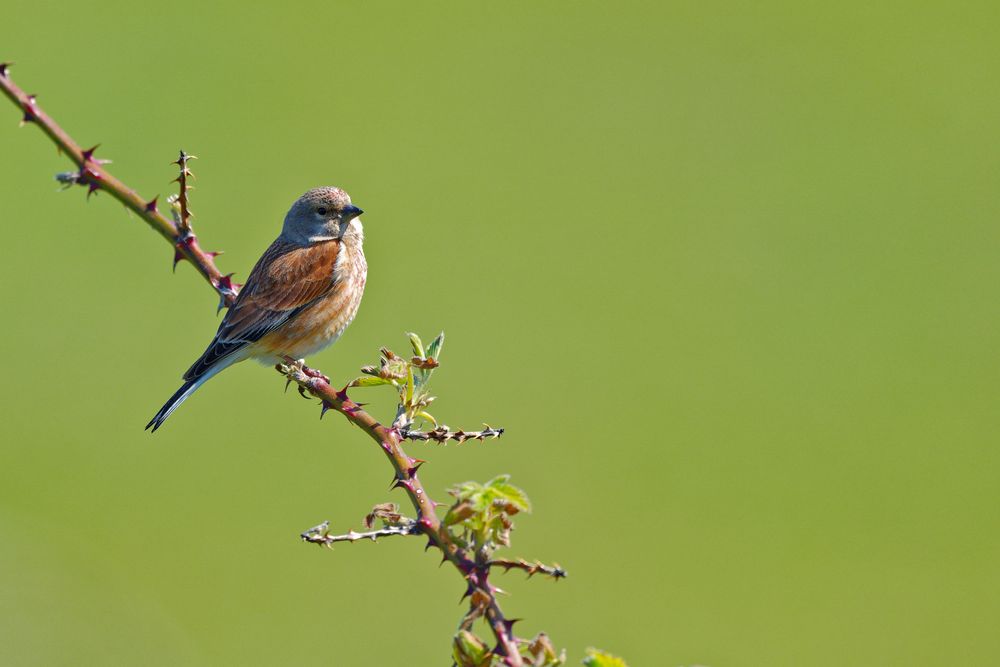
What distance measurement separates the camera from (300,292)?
415 cm

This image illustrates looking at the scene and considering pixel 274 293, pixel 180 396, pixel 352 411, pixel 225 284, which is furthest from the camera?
pixel 274 293

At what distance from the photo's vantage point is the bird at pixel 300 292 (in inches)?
153

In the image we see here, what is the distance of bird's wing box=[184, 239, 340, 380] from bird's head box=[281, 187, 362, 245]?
48 millimetres

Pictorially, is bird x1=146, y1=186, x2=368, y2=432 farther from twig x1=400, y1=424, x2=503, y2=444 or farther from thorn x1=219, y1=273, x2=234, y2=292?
twig x1=400, y1=424, x2=503, y2=444

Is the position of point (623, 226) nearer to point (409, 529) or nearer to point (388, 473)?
point (388, 473)

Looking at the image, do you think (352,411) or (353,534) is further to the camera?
(352,411)

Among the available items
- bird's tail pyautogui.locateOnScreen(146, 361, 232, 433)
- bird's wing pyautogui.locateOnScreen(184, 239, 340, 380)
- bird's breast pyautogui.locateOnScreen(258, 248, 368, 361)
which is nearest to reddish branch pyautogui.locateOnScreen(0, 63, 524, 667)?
bird's tail pyautogui.locateOnScreen(146, 361, 232, 433)

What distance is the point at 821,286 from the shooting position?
39.0 feet

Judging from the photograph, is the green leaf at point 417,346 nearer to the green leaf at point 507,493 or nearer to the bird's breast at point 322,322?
the green leaf at point 507,493

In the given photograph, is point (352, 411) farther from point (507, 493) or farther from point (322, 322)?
point (322, 322)

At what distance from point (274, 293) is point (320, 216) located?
0.43m

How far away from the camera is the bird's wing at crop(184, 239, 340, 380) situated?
12.6ft

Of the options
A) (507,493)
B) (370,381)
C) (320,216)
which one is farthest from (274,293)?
(507,493)

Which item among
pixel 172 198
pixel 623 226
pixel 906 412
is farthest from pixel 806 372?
pixel 172 198
